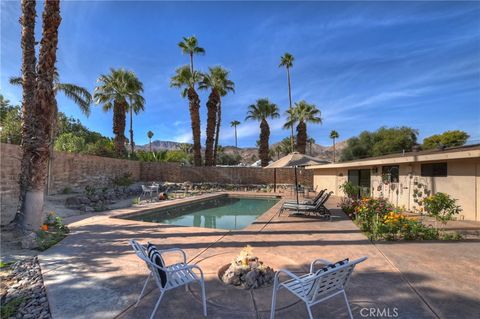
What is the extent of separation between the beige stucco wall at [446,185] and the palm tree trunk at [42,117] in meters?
12.6

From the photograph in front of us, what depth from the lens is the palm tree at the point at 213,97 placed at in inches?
1031

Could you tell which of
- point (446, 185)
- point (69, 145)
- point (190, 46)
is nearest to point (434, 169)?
point (446, 185)

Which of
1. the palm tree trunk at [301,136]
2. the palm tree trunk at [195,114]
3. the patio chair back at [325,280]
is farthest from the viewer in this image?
the palm tree trunk at [301,136]

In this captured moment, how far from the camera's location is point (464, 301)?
10.6 feet

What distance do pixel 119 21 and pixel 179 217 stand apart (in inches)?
333

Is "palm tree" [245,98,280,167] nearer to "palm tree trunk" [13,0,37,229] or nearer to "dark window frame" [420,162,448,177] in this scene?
"dark window frame" [420,162,448,177]

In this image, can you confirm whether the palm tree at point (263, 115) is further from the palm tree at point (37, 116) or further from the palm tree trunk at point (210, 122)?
the palm tree at point (37, 116)

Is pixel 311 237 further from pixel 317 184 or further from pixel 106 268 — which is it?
pixel 317 184

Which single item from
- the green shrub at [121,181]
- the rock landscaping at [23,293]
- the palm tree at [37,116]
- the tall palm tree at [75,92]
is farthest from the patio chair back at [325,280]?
the green shrub at [121,181]

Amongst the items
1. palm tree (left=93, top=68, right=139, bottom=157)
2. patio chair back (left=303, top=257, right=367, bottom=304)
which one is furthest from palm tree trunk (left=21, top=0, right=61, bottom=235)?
palm tree (left=93, top=68, right=139, bottom=157)

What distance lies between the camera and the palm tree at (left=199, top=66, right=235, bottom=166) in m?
26.2

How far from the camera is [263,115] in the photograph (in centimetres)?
2973

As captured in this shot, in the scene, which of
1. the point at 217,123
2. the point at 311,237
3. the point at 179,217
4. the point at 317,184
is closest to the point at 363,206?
the point at 311,237

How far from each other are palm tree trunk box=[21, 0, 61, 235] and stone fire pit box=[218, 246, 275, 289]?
5.54 m
